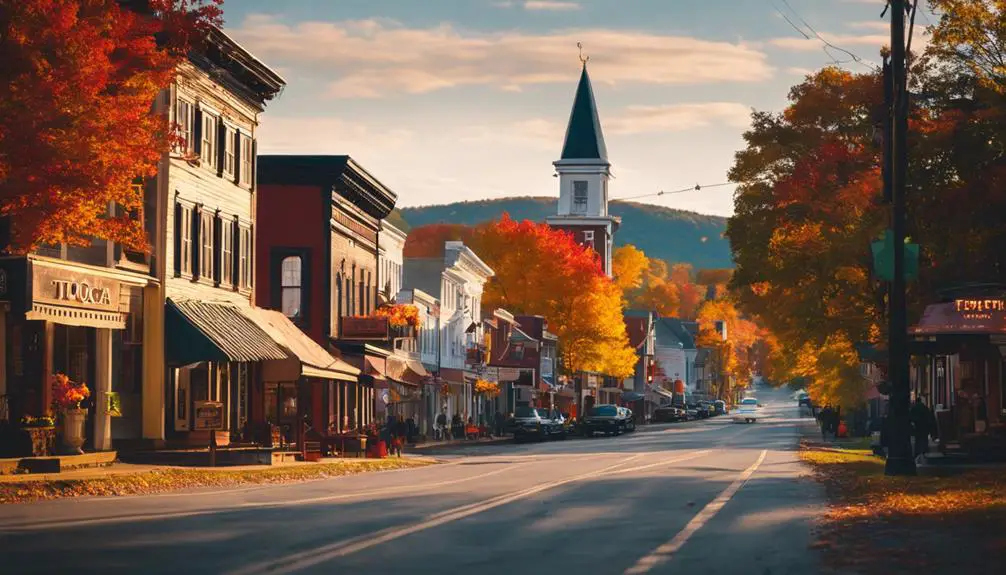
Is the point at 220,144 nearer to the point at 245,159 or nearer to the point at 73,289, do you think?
the point at 245,159

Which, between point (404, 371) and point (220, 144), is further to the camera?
point (404, 371)

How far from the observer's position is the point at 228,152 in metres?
50.8

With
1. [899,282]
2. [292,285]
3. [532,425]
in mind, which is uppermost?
[292,285]

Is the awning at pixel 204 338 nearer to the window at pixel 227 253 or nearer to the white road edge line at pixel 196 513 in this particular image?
the window at pixel 227 253

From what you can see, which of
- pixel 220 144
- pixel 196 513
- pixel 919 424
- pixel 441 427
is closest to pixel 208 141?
pixel 220 144

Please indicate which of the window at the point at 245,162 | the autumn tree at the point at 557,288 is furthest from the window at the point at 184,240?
the autumn tree at the point at 557,288

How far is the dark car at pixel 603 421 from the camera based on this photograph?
96.3 meters

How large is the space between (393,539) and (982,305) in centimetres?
2170

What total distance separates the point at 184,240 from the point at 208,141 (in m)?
3.73

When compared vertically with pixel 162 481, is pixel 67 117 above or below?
above

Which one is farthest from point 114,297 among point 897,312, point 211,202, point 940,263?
point 940,263

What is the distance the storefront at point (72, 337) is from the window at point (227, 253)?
22.2 ft

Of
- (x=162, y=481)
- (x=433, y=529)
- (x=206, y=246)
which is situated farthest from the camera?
(x=206, y=246)

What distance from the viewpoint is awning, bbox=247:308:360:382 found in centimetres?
4916
